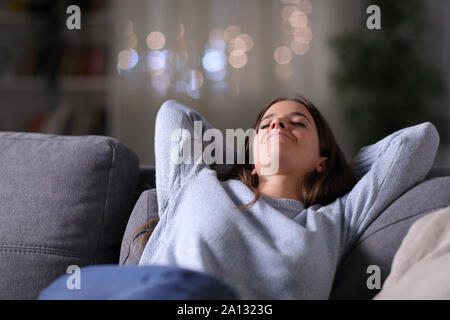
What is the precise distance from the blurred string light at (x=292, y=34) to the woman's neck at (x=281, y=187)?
232 cm

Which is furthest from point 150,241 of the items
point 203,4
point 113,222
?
point 203,4

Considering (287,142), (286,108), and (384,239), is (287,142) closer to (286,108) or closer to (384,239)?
(286,108)

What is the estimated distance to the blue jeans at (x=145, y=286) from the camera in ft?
2.77

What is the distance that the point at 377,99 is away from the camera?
11.2 feet

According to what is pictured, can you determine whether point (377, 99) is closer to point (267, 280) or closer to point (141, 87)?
point (141, 87)

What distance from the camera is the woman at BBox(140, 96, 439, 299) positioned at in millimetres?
1086

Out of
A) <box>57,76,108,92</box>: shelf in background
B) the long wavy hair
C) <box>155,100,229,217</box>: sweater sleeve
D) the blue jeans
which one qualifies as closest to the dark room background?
<box>57,76,108,92</box>: shelf in background

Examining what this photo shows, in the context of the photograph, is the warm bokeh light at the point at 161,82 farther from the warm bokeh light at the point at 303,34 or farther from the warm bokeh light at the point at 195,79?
the warm bokeh light at the point at 303,34

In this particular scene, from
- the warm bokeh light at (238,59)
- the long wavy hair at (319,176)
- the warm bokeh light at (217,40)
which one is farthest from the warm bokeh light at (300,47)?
the long wavy hair at (319,176)

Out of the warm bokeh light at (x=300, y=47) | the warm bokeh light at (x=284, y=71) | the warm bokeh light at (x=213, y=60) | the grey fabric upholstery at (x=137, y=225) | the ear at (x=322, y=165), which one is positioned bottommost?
the grey fabric upholstery at (x=137, y=225)

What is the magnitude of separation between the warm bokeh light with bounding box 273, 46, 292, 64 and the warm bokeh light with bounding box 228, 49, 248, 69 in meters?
0.22

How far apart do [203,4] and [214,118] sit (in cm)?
79

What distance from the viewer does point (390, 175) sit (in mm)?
1276
